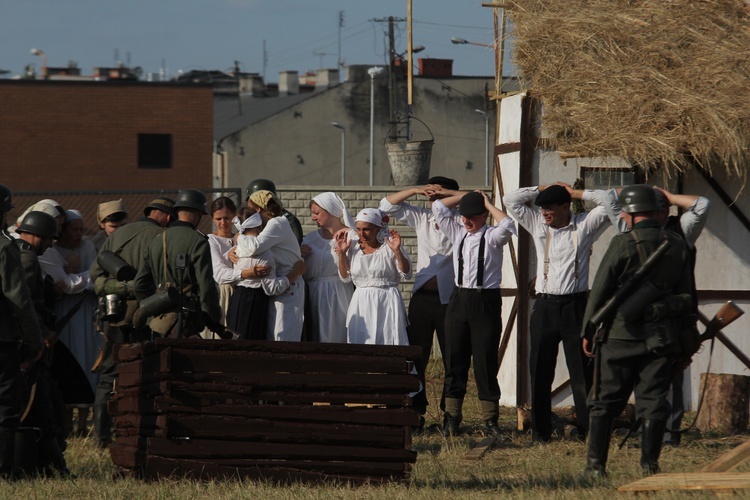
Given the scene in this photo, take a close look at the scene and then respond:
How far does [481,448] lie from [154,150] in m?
37.2

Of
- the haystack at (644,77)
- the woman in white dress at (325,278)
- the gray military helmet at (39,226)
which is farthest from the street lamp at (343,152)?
Result: the gray military helmet at (39,226)

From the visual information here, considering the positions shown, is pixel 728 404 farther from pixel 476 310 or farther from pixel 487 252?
pixel 487 252

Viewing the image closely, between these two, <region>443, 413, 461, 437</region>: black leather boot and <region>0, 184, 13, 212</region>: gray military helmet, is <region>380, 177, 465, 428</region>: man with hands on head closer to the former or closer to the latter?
<region>443, 413, 461, 437</region>: black leather boot

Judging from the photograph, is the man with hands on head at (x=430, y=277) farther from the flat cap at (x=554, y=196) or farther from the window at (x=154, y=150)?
the window at (x=154, y=150)

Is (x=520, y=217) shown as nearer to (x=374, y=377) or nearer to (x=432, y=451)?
(x=432, y=451)

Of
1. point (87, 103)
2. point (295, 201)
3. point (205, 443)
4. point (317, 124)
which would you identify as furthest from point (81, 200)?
point (205, 443)

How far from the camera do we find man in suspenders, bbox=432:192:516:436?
10078 mm

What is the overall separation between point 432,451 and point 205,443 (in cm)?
264

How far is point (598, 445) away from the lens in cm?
779

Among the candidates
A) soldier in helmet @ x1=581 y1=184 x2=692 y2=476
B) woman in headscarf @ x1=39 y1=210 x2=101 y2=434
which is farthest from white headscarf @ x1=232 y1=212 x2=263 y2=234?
soldier in helmet @ x1=581 y1=184 x2=692 y2=476

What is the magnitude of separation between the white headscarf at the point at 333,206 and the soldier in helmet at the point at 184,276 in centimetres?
158

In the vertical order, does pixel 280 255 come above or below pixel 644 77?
below

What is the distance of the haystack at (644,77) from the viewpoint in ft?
33.8

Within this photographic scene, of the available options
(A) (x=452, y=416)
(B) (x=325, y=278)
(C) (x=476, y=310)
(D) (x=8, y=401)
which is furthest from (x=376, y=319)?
(D) (x=8, y=401)
